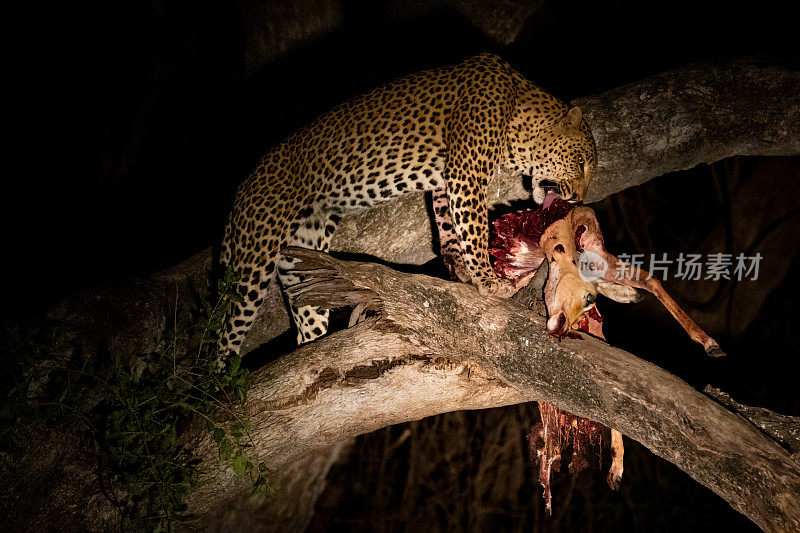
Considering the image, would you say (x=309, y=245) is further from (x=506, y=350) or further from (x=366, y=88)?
(x=366, y=88)

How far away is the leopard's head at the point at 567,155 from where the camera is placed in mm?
3396

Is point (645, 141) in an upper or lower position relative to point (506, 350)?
upper

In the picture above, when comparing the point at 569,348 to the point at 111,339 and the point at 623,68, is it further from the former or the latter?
the point at 623,68

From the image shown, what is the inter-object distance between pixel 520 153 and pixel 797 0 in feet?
10.8

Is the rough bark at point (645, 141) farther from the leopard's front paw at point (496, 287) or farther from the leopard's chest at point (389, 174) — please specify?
the leopard's front paw at point (496, 287)

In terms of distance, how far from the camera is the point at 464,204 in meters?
3.18

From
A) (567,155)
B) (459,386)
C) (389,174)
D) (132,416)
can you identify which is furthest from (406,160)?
(132,416)

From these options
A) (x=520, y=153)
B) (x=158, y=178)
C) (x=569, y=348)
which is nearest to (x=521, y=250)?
(x=569, y=348)

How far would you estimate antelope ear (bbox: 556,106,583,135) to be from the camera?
333 cm

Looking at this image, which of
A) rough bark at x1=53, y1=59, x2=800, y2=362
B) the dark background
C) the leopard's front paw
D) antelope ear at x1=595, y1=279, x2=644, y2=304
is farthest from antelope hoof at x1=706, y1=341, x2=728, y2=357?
the dark background

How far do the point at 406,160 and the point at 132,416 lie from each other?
1.91 m

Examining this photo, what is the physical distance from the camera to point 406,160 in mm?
3352

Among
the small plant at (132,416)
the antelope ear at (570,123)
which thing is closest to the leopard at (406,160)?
the antelope ear at (570,123)

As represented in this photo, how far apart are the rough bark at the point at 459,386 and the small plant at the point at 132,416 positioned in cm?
12
